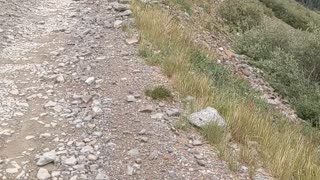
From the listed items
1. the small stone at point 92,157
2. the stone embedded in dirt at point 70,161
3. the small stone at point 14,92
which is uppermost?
the small stone at point 92,157

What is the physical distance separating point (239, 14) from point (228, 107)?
10.7 meters

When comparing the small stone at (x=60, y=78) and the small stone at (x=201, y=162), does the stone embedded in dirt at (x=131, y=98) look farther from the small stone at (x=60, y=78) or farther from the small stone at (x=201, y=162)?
the small stone at (x=201, y=162)

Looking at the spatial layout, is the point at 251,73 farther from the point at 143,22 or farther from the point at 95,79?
the point at 95,79

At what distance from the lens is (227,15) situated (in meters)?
16.3

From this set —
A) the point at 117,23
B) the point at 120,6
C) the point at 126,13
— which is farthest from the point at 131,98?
the point at 120,6

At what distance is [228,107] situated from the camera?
251 inches

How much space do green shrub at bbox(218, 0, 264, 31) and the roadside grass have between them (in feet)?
20.0

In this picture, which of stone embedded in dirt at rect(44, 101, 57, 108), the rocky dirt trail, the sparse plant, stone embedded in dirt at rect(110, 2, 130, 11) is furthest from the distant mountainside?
stone embedded in dirt at rect(44, 101, 57, 108)

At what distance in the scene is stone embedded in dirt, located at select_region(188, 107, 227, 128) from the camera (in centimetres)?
583

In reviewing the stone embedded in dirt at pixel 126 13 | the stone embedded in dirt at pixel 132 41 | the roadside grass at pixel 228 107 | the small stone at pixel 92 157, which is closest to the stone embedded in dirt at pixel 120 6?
the stone embedded in dirt at pixel 126 13

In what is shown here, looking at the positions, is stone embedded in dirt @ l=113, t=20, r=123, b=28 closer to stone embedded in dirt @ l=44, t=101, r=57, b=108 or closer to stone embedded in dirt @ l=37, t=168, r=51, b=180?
stone embedded in dirt @ l=44, t=101, r=57, b=108

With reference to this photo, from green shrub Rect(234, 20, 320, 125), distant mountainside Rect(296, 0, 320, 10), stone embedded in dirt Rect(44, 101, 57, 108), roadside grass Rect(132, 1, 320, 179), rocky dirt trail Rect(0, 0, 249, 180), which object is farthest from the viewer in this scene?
distant mountainside Rect(296, 0, 320, 10)

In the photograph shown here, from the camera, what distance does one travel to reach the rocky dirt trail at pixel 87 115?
16.5 ft

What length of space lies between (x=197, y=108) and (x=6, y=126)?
8.68 feet
